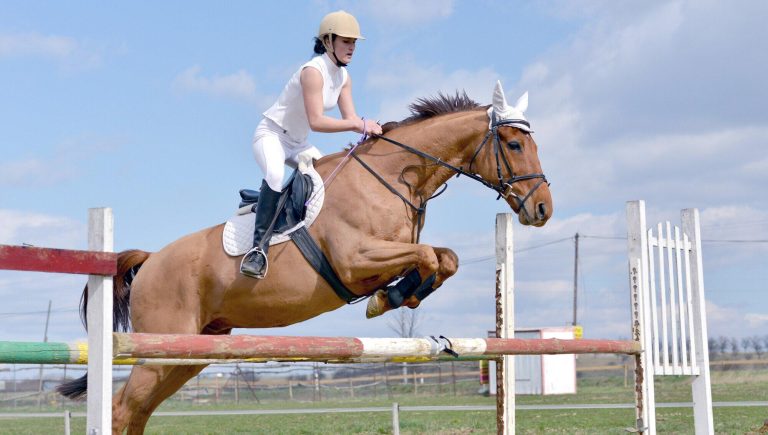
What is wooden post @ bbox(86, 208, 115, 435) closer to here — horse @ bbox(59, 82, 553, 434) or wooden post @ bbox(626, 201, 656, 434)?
horse @ bbox(59, 82, 553, 434)

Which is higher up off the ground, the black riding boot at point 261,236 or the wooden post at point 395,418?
the black riding boot at point 261,236

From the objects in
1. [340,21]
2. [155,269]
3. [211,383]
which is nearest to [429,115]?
[340,21]

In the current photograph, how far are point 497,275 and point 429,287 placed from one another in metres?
1.01

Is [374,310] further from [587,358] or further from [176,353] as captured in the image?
[587,358]

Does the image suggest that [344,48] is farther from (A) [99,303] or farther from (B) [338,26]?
(A) [99,303]

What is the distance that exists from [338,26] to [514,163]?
1.34 metres

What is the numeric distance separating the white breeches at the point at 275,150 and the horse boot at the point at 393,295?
865 millimetres

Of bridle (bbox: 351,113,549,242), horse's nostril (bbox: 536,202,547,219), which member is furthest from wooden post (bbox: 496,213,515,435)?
horse's nostril (bbox: 536,202,547,219)

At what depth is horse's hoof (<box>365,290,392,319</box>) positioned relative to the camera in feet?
18.1

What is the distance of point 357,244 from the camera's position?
535cm

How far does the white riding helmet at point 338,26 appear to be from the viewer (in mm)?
5676

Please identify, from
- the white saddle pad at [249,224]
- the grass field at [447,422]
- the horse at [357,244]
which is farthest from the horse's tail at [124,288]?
the grass field at [447,422]

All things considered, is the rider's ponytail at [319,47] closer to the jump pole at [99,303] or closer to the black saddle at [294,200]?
the black saddle at [294,200]

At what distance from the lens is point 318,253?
18.0 ft
